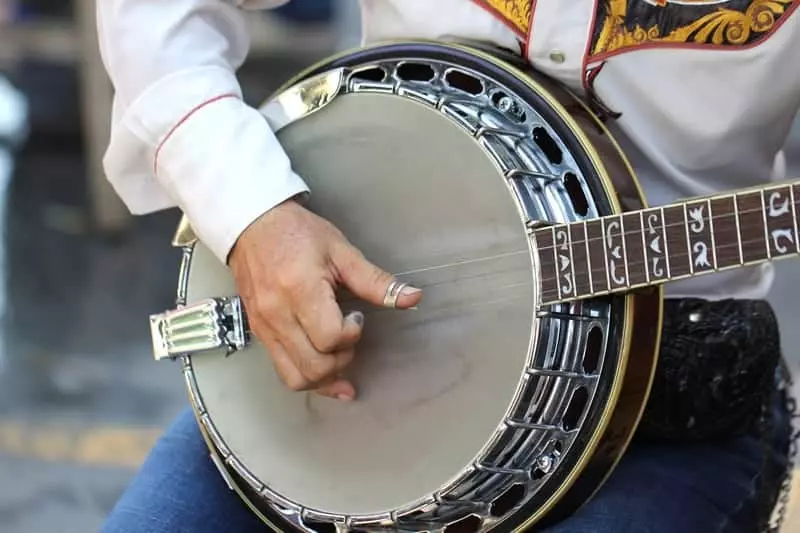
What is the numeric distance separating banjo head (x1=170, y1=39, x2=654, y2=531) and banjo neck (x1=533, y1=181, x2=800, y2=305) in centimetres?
2

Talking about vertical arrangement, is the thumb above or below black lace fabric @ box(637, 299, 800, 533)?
above

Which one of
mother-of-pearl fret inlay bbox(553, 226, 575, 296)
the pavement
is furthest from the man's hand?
the pavement

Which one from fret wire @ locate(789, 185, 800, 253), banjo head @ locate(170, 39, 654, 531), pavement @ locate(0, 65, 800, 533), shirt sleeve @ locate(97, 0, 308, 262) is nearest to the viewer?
fret wire @ locate(789, 185, 800, 253)

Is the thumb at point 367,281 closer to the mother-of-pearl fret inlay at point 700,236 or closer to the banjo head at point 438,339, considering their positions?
the banjo head at point 438,339

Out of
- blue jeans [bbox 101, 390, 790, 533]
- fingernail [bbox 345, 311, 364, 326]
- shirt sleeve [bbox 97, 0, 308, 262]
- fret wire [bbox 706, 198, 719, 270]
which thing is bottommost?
blue jeans [bbox 101, 390, 790, 533]

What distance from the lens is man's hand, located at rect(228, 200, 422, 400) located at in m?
0.82

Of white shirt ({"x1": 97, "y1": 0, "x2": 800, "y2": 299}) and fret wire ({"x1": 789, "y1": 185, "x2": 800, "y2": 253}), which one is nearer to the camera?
fret wire ({"x1": 789, "y1": 185, "x2": 800, "y2": 253})

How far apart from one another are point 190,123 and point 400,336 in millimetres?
247

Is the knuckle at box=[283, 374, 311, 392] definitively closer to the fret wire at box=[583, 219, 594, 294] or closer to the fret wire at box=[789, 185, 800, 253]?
the fret wire at box=[583, 219, 594, 294]

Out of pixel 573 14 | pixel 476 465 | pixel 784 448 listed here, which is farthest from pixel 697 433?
pixel 573 14

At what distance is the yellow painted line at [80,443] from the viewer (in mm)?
1954

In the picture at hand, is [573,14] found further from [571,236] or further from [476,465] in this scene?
[476,465]

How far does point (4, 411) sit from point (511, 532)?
4.92 ft

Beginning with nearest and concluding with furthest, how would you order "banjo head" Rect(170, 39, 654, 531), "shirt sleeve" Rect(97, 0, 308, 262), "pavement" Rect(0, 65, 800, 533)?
1. "banjo head" Rect(170, 39, 654, 531)
2. "shirt sleeve" Rect(97, 0, 308, 262)
3. "pavement" Rect(0, 65, 800, 533)
